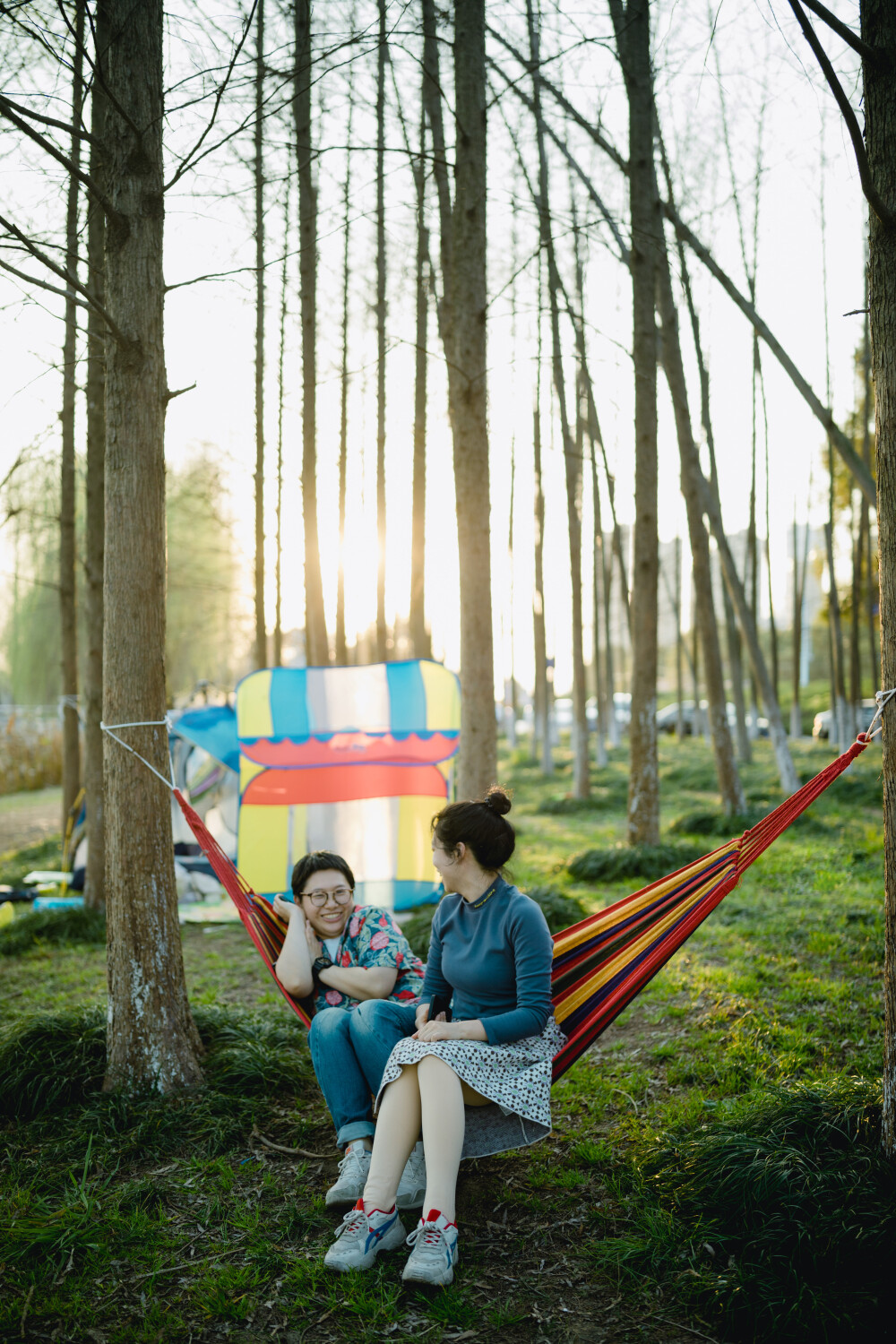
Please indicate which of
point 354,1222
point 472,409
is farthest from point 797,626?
point 354,1222

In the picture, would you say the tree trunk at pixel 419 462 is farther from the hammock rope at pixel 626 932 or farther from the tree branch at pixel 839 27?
the tree branch at pixel 839 27

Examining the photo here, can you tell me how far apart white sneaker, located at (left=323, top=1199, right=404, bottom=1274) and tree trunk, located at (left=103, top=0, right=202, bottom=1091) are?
1.01m

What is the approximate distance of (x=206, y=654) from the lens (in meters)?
26.4

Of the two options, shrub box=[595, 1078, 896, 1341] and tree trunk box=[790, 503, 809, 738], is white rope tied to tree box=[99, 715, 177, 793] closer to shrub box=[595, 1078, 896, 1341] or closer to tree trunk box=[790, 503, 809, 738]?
shrub box=[595, 1078, 896, 1341]

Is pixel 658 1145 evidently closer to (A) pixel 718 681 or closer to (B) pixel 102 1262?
(B) pixel 102 1262

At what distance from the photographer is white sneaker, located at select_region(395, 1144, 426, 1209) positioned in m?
2.38

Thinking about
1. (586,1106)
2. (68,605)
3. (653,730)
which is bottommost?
(586,1106)

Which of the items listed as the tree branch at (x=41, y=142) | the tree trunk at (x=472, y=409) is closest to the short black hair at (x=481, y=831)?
the tree branch at (x=41, y=142)

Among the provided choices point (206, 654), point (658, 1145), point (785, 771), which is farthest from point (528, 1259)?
point (206, 654)

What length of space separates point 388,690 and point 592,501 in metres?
7.00

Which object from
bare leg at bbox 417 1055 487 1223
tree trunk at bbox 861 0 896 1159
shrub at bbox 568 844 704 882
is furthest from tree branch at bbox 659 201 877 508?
bare leg at bbox 417 1055 487 1223

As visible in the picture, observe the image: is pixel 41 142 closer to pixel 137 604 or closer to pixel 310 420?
pixel 137 604

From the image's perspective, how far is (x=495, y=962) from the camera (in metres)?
2.40

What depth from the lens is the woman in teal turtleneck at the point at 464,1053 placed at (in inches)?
84.7
